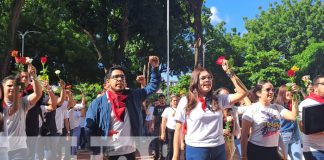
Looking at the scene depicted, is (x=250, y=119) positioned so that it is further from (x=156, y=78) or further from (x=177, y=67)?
(x=177, y=67)

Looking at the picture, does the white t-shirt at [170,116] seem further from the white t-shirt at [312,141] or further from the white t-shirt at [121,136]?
the white t-shirt at [121,136]

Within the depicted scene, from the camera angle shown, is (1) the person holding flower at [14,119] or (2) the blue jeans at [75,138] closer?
(1) the person holding flower at [14,119]

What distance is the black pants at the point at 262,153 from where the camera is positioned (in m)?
5.75

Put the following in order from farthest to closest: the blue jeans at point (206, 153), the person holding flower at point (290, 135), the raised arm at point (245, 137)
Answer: the person holding flower at point (290, 135) < the raised arm at point (245, 137) < the blue jeans at point (206, 153)

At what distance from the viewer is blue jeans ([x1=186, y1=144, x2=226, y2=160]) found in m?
4.98

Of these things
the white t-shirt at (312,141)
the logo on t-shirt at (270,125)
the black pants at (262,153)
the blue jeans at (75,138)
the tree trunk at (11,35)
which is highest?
the tree trunk at (11,35)

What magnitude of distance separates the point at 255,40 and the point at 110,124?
50.0 m

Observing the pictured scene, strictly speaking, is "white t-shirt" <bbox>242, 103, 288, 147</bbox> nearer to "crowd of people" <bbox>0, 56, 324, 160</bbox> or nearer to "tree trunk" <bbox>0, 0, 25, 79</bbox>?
"crowd of people" <bbox>0, 56, 324, 160</bbox>

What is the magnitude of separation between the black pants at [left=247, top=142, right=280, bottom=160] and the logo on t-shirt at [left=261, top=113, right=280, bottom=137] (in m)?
0.17

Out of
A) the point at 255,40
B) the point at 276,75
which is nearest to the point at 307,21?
the point at 255,40

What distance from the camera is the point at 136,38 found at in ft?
98.4

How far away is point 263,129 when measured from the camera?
579 cm

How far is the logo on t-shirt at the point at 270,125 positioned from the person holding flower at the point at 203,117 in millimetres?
834

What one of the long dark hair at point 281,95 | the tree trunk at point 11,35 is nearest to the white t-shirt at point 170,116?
the long dark hair at point 281,95
